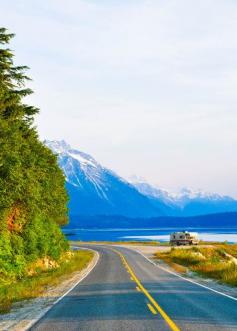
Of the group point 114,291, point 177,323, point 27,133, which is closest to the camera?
point 177,323

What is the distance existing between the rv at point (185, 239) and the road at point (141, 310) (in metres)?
77.9

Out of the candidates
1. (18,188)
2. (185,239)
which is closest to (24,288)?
(18,188)

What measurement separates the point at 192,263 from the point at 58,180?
17.7m

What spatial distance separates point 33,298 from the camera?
2366 cm

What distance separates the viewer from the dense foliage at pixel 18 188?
2906cm

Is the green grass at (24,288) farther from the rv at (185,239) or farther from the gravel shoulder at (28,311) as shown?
the rv at (185,239)

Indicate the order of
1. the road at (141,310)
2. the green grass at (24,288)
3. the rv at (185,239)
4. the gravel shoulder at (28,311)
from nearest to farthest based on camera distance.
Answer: the road at (141,310), the gravel shoulder at (28,311), the green grass at (24,288), the rv at (185,239)

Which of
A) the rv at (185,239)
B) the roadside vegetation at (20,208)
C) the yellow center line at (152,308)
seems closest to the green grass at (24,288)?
the roadside vegetation at (20,208)

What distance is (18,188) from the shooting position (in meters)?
29.4

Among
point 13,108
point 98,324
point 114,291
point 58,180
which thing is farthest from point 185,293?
point 58,180

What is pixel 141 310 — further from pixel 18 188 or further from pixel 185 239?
pixel 185 239

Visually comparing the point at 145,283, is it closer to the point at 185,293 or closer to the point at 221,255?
the point at 185,293

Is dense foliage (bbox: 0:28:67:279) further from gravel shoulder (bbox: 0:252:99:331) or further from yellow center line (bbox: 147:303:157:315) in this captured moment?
yellow center line (bbox: 147:303:157:315)

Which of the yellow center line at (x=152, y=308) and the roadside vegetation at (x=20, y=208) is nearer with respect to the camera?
the yellow center line at (x=152, y=308)
